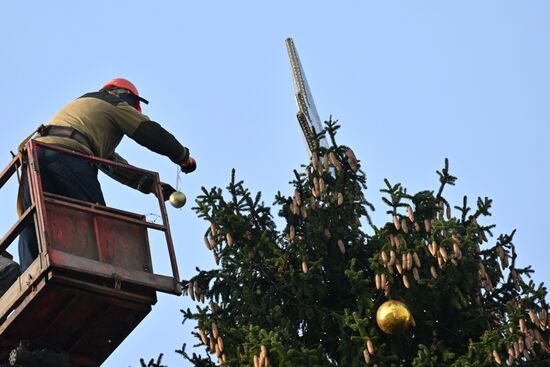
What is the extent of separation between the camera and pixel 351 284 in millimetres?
13781

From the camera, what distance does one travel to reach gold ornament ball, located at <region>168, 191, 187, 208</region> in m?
13.6

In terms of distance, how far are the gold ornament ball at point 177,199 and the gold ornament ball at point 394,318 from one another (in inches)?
83.1

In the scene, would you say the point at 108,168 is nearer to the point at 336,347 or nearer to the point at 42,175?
the point at 42,175

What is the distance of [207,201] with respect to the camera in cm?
1405

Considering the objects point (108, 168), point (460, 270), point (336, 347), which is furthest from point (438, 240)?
point (108, 168)

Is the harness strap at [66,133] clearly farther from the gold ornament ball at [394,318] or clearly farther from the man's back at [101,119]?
the gold ornament ball at [394,318]

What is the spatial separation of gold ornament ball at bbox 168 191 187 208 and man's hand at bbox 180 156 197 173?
1.55 ft

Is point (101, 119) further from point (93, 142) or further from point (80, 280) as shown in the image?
point (80, 280)

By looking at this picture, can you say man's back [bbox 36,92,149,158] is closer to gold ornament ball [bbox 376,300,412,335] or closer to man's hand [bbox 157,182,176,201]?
man's hand [bbox 157,182,176,201]

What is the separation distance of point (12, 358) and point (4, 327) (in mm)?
266

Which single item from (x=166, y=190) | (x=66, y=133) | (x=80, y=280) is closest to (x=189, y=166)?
(x=166, y=190)

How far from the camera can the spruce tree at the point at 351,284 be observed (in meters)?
13.0

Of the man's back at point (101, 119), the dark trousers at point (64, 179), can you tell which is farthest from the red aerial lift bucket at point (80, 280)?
the man's back at point (101, 119)

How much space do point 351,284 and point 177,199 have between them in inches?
70.7
